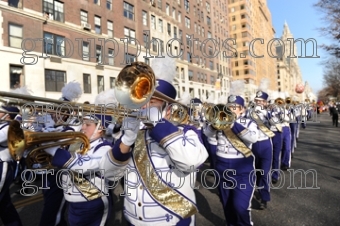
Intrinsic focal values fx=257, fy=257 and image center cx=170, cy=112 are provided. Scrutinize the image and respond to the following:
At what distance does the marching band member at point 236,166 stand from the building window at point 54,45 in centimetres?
1709

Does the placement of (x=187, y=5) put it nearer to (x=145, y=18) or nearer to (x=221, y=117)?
(x=145, y=18)

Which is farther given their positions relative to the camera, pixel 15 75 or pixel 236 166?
pixel 15 75

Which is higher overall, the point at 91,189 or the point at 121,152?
the point at 121,152

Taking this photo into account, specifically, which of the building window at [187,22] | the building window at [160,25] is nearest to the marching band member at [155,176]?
the building window at [160,25]

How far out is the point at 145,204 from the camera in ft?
7.17

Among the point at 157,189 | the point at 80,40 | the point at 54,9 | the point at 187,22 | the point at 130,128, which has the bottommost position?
the point at 157,189

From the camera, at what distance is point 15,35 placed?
52.9 feet

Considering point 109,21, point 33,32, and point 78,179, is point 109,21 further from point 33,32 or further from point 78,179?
point 78,179

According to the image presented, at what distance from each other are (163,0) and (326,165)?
2977cm

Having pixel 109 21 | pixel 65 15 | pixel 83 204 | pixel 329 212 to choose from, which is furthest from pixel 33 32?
pixel 329 212

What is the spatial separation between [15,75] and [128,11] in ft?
46.9

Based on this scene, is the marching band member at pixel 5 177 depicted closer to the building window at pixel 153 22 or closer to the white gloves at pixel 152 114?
the white gloves at pixel 152 114

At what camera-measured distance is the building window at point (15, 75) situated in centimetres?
1567
